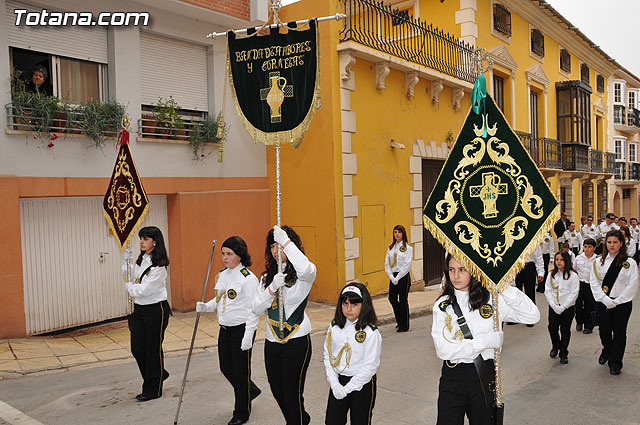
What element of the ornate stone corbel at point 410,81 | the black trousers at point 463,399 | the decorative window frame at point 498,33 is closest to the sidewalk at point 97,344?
the black trousers at point 463,399

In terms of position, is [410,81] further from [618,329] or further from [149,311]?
[149,311]

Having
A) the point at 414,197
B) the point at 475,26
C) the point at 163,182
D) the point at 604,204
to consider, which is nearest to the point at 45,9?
the point at 163,182

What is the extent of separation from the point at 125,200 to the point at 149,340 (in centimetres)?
204

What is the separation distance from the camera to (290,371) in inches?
187

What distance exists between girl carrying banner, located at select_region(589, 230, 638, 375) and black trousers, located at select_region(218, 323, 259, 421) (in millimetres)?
4630

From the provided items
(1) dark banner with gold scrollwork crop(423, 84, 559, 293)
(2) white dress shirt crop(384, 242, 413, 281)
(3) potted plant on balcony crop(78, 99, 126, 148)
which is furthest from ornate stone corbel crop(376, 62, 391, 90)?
(1) dark banner with gold scrollwork crop(423, 84, 559, 293)

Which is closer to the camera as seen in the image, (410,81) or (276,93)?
(276,93)

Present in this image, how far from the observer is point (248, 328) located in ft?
17.5

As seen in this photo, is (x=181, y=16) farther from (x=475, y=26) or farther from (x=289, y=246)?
(x=475, y=26)

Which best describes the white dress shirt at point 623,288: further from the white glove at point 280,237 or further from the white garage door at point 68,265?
the white garage door at point 68,265

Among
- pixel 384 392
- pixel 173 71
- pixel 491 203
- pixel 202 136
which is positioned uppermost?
pixel 173 71

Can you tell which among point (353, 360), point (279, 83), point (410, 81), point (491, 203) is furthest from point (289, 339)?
point (410, 81)

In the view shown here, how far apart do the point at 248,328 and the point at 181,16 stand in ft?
25.9

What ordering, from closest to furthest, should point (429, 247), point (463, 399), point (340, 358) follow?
point (463, 399) → point (340, 358) → point (429, 247)
